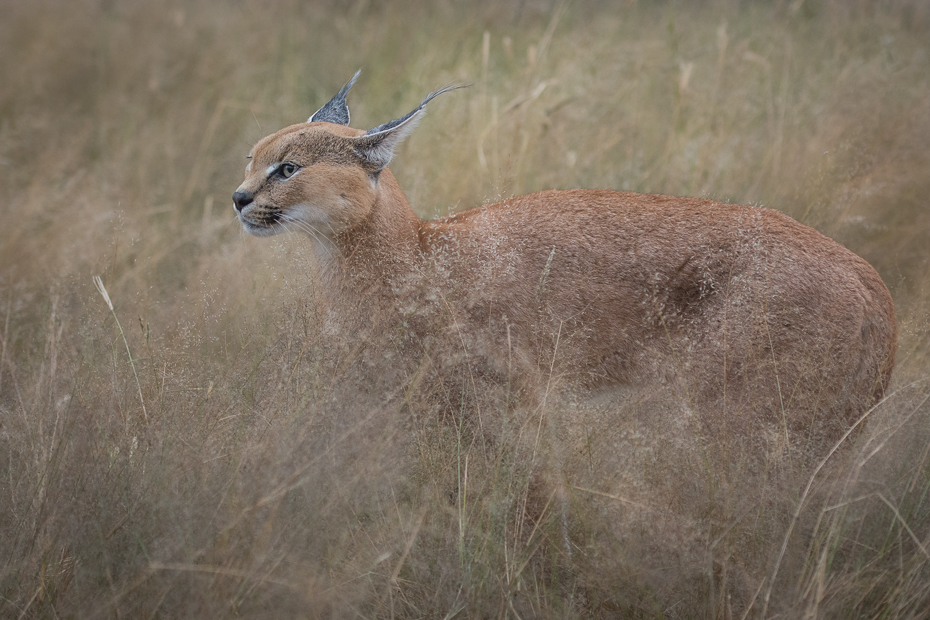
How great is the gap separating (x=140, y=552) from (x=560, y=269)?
200cm

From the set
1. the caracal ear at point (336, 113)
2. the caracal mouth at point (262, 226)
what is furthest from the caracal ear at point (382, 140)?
the caracal ear at point (336, 113)

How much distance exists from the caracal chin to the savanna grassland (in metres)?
0.20

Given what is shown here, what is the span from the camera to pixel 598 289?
3.26 metres

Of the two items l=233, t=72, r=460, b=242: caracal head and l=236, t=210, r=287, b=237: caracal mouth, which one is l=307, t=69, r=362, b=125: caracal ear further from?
l=236, t=210, r=287, b=237: caracal mouth

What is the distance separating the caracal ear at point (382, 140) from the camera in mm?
3273

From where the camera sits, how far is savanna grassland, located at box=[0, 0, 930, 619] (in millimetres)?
2172

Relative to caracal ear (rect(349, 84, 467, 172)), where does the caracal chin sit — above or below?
below

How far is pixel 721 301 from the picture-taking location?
3.03 meters

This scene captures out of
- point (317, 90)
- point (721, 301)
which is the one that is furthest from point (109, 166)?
point (721, 301)

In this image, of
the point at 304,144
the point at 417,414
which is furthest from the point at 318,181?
the point at 417,414

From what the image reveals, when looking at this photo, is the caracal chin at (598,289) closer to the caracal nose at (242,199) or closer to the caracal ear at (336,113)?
the caracal nose at (242,199)

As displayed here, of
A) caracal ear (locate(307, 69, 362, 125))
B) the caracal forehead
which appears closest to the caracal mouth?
the caracal forehead

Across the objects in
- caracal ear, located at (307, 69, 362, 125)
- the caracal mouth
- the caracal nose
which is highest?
caracal ear, located at (307, 69, 362, 125)

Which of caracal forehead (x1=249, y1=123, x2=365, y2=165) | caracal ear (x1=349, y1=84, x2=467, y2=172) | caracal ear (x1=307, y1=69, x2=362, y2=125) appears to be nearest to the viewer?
caracal ear (x1=349, y1=84, x2=467, y2=172)
